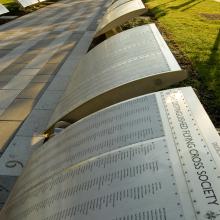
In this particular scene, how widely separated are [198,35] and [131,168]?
12.4 metres

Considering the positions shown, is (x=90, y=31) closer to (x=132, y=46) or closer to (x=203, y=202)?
(x=132, y=46)

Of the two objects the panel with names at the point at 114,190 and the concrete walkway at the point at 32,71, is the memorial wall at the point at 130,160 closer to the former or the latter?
the panel with names at the point at 114,190

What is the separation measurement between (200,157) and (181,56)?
344 inches

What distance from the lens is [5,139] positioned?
655 cm

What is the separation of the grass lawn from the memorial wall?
8.96ft

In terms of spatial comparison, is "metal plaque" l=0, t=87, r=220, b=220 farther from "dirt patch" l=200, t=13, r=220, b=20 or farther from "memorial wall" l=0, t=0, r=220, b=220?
"dirt patch" l=200, t=13, r=220, b=20

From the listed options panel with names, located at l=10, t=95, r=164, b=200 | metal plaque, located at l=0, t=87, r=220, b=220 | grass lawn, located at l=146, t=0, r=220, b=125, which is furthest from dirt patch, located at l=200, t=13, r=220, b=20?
panel with names, located at l=10, t=95, r=164, b=200

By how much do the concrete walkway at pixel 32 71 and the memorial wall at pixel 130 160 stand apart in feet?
3.29

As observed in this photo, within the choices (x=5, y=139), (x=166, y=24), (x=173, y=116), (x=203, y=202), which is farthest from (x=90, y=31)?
(x=203, y=202)

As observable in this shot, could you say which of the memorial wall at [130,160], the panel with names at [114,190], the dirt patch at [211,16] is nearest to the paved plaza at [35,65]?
the memorial wall at [130,160]

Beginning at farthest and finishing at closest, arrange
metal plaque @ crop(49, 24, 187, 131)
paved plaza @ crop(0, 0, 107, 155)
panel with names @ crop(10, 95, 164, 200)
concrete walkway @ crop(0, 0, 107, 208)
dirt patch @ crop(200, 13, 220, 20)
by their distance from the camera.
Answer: dirt patch @ crop(200, 13, 220, 20) < paved plaza @ crop(0, 0, 107, 155) < concrete walkway @ crop(0, 0, 107, 208) < metal plaque @ crop(49, 24, 187, 131) < panel with names @ crop(10, 95, 164, 200)

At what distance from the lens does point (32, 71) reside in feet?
34.4

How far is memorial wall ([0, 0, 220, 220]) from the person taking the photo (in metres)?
2.80

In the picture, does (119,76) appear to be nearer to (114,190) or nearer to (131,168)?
(131,168)
